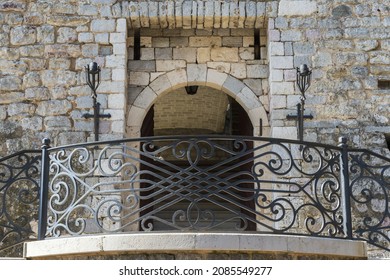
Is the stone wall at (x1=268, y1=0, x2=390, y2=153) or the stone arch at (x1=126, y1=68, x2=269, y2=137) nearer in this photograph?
the stone wall at (x1=268, y1=0, x2=390, y2=153)

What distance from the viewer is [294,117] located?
7.79 metres

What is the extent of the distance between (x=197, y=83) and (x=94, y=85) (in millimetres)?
1284

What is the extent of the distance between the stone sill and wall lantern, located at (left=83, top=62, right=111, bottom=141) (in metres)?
2.57

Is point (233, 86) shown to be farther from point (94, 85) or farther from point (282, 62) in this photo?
point (94, 85)

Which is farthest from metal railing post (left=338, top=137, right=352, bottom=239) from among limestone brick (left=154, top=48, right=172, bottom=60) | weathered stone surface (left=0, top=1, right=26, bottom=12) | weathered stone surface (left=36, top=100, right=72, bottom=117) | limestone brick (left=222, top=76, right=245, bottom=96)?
weathered stone surface (left=0, top=1, right=26, bottom=12)

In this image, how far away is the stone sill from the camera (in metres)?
5.12

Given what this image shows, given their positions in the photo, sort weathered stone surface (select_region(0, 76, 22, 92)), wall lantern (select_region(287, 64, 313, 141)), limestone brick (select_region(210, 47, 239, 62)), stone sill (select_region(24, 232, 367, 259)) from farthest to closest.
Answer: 1. limestone brick (select_region(210, 47, 239, 62))
2. weathered stone surface (select_region(0, 76, 22, 92))
3. wall lantern (select_region(287, 64, 313, 141))
4. stone sill (select_region(24, 232, 367, 259))

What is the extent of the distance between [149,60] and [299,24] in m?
1.78

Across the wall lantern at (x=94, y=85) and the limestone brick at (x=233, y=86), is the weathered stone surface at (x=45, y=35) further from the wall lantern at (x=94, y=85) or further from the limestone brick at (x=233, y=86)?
the limestone brick at (x=233, y=86)

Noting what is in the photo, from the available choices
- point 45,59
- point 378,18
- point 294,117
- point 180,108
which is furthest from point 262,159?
point 180,108

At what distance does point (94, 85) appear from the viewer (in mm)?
7629

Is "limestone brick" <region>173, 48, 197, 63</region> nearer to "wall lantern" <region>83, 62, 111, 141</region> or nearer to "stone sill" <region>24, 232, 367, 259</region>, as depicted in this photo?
"wall lantern" <region>83, 62, 111, 141</region>

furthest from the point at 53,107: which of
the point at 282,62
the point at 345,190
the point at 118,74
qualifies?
the point at 345,190
